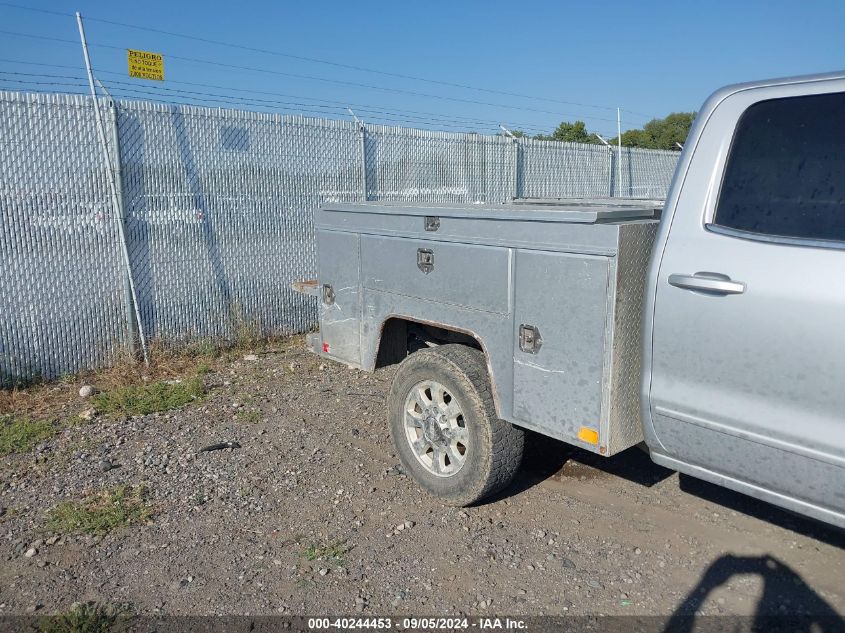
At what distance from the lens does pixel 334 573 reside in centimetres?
353

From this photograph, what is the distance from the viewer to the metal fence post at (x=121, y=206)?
7.03 metres

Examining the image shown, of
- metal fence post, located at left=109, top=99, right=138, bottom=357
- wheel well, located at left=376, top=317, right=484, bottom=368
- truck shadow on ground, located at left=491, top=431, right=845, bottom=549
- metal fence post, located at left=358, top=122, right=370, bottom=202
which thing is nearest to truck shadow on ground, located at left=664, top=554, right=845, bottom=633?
truck shadow on ground, located at left=491, top=431, right=845, bottom=549

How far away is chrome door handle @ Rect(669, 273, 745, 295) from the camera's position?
106 inches

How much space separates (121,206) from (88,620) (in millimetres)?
4917

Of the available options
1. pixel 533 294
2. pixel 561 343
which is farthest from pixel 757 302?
pixel 533 294

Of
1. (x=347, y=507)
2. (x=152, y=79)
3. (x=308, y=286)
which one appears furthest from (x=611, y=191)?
(x=347, y=507)

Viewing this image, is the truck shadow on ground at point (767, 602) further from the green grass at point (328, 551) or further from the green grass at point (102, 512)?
the green grass at point (102, 512)

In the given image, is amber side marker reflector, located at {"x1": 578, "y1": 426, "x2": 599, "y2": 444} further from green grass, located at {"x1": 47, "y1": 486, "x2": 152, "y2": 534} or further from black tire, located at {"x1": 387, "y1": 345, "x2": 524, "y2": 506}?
green grass, located at {"x1": 47, "y1": 486, "x2": 152, "y2": 534}

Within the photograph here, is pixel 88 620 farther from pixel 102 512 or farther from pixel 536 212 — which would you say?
pixel 536 212

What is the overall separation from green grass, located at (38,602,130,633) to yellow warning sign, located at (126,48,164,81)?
5820 millimetres

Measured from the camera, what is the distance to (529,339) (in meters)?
3.50

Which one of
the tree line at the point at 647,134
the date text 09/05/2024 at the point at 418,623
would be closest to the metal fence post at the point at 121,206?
the date text 09/05/2024 at the point at 418,623

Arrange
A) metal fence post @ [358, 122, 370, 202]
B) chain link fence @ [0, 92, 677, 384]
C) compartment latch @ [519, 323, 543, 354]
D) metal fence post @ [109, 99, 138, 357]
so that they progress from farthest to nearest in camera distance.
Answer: metal fence post @ [358, 122, 370, 202] < metal fence post @ [109, 99, 138, 357] < chain link fence @ [0, 92, 677, 384] < compartment latch @ [519, 323, 543, 354]

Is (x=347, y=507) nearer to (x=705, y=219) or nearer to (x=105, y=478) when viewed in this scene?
(x=105, y=478)
